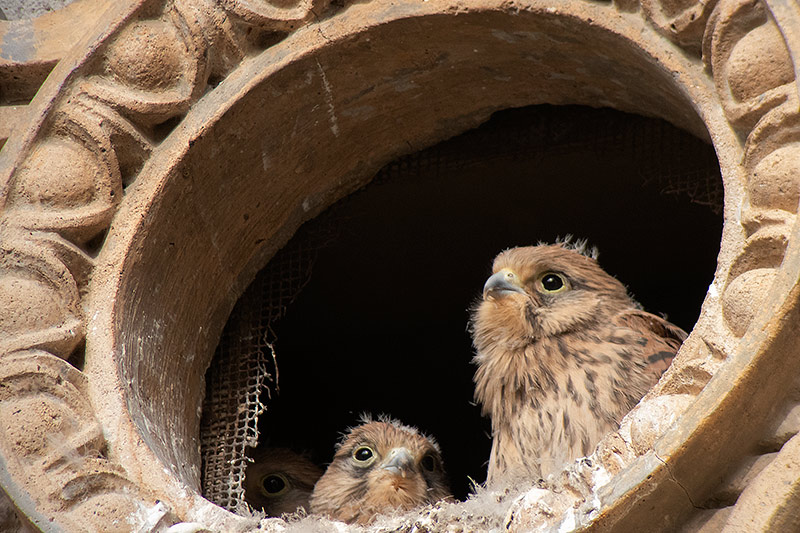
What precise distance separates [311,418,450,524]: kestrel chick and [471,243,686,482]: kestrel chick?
0.47 metres

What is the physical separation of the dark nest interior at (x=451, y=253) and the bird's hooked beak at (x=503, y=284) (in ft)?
1.93

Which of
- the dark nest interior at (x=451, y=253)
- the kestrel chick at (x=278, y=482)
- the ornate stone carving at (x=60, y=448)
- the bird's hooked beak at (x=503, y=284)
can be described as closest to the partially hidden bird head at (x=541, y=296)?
the bird's hooked beak at (x=503, y=284)

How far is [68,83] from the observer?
3.04 meters

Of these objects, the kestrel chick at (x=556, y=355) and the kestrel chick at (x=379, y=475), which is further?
the kestrel chick at (x=379, y=475)

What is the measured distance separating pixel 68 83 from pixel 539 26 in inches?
53.6

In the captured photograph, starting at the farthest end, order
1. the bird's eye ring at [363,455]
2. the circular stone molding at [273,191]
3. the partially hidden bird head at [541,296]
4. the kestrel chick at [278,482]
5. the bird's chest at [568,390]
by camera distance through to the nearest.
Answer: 1. the kestrel chick at [278,482]
2. the bird's eye ring at [363,455]
3. the partially hidden bird head at [541,296]
4. the bird's chest at [568,390]
5. the circular stone molding at [273,191]

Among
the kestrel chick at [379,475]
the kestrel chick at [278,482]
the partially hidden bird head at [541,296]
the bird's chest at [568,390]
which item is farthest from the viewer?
the kestrel chick at [278,482]

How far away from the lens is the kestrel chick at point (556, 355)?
2.88 metres

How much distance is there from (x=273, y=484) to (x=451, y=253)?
4.18ft

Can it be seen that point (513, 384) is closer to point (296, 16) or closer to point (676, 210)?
point (296, 16)

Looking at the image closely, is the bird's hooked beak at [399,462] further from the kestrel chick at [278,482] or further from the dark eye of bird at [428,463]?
the kestrel chick at [278,482]

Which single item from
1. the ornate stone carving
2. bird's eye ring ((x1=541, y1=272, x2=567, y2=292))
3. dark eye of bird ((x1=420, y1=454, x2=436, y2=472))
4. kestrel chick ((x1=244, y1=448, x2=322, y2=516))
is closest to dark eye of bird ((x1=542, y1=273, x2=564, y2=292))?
bird's eye ring ((x1=541, y1=272, x2=567, y2=292))

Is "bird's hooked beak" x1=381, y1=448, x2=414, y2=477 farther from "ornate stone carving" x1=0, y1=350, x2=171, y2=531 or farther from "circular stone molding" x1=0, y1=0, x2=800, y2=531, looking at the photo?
"ornate stone carving" x1=0, y1=350, x2=171, y2=531

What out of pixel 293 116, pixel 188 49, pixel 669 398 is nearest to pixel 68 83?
pixel 188 49
